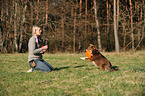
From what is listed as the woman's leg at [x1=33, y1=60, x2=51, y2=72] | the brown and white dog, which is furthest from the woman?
the brown and white dog

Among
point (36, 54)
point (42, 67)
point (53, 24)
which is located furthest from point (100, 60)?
point (53, 24)

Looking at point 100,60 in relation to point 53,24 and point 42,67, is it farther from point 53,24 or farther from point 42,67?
point 53,24

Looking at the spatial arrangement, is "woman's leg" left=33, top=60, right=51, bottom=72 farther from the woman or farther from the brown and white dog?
the brown and white dog

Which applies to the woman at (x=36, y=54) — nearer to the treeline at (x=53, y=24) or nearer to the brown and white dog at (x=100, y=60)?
the brown and white dog at (x=100, y=60)

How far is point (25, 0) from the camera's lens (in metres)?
15.9

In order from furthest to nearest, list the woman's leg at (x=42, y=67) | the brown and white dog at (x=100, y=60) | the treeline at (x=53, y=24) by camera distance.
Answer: the treeline at (x=53, y=24) < the woman's leg at (x=42, y=67) < the brown and white dog at (x=100, y=60)

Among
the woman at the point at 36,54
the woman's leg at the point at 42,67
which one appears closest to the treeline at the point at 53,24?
the woman at the point at 36,54

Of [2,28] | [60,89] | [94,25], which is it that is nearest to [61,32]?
[94,25]

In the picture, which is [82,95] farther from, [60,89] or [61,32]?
[61,32]

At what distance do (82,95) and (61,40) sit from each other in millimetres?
12802

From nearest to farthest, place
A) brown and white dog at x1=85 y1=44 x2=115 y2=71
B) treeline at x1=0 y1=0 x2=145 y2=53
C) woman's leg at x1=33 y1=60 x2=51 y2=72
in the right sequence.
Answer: brown and white dog at x1=85 y1=44 x2=115 y2=71 < woman's leg at x1=33 y1=60 x2=51 y2=72 < treeline at x1=0 y1=0 x2=145 y2=53

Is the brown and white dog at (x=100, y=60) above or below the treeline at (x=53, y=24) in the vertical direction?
→ below

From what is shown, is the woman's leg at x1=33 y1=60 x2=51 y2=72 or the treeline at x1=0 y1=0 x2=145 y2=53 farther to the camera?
the treeline at x1=0 y1=0 x2=145 y2=53

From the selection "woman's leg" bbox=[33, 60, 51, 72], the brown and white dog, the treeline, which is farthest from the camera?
the treeline
